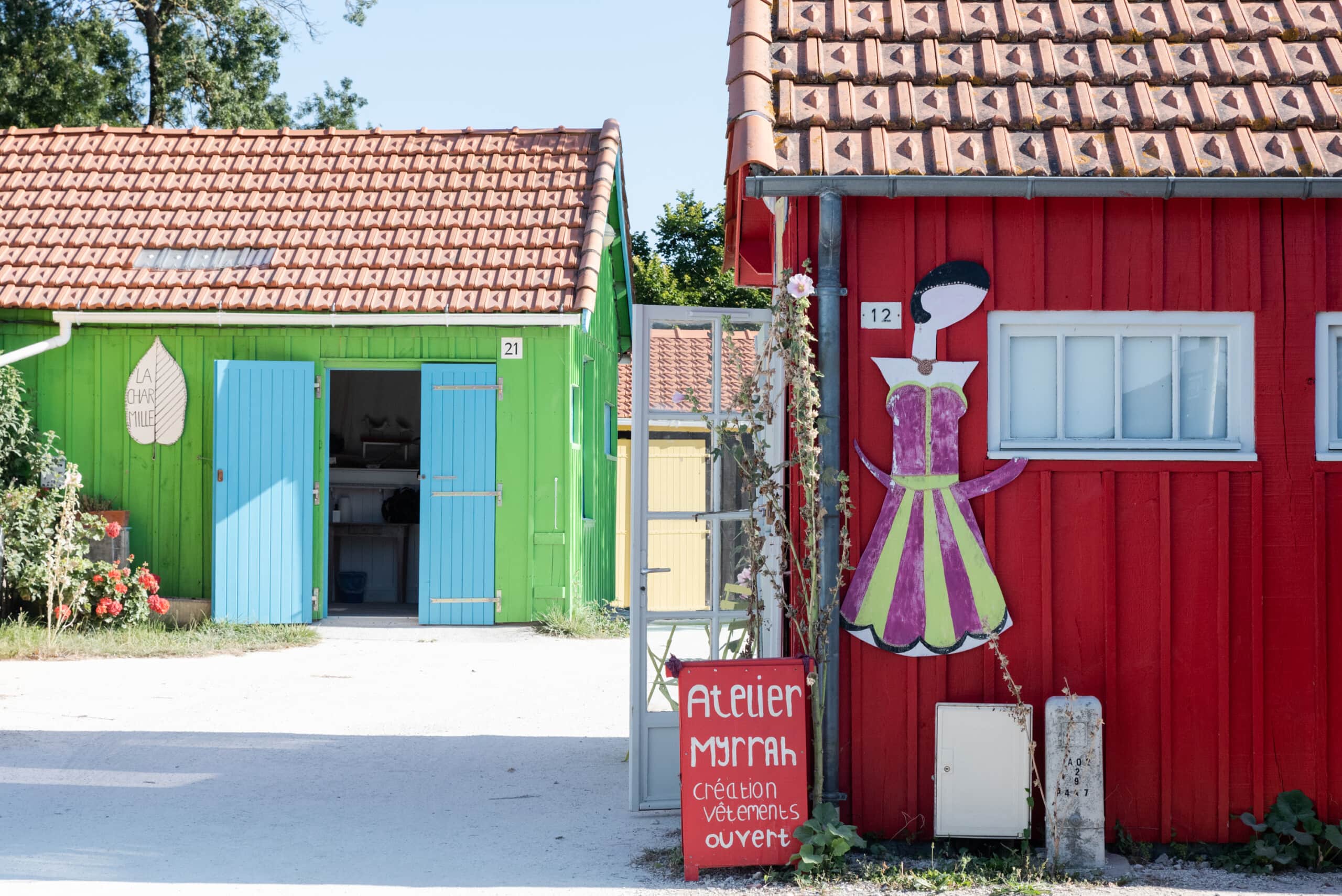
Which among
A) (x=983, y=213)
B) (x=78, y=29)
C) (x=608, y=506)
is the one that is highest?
(x=78, y=29)

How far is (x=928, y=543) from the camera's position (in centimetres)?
545

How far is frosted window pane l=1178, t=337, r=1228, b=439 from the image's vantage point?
5531mm

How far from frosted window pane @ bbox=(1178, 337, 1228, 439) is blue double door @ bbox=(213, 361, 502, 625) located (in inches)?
306

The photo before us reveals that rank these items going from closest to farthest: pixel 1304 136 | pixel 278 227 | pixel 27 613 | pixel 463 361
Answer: pixel 1304 136, pixel 27 613, pixel 463 361, pixel 278 227

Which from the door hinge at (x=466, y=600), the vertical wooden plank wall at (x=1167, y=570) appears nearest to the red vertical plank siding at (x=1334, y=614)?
the vertical wooden plank wall at (x=1167, y=570)

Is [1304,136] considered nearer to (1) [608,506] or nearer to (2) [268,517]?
(2) [268,517]

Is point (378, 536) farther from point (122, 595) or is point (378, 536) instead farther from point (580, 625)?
point (580, 625)

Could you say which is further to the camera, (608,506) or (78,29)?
(78,29)

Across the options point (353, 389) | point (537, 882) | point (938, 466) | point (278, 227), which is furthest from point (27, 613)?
point (938, 466)

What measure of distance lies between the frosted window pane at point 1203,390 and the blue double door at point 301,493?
7778mm

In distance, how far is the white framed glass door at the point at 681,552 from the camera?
19.5 feet

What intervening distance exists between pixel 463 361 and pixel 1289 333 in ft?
27.0

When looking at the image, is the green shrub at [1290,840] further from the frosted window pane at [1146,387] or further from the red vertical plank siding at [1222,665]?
the frosted window pane at [1146,387]

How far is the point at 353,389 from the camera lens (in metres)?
16.5
